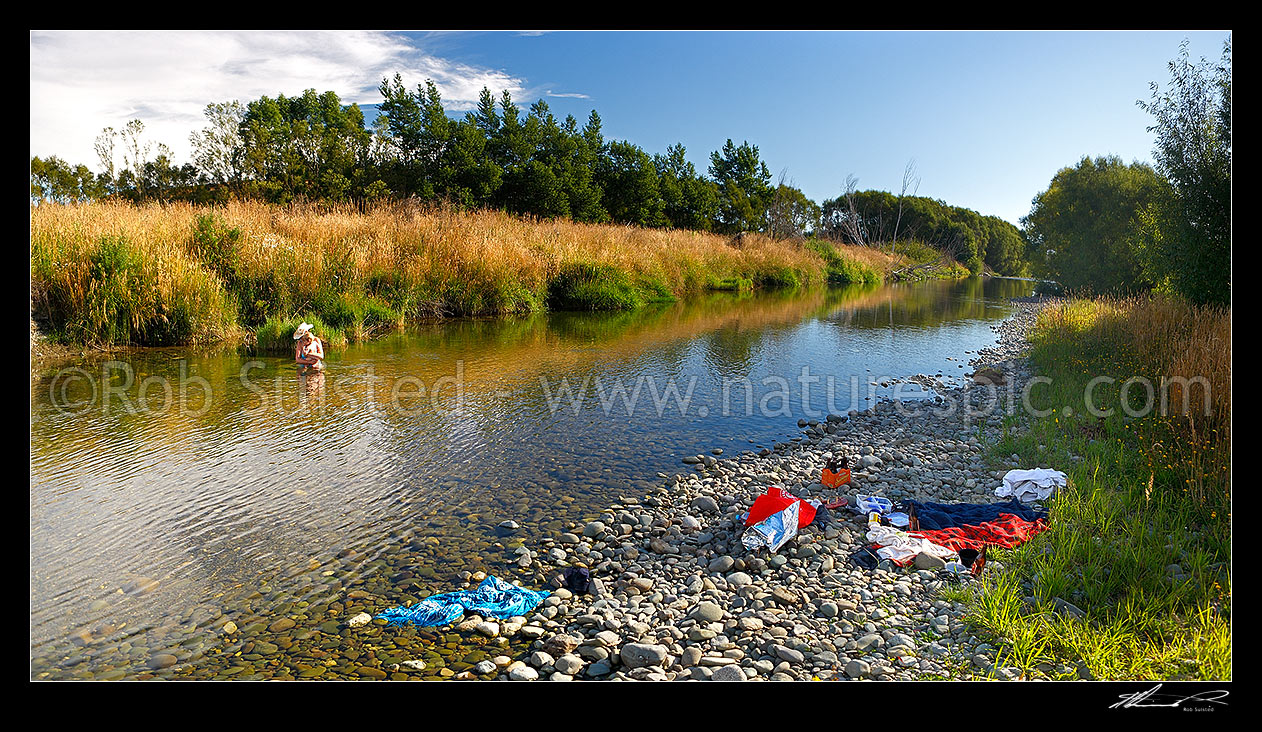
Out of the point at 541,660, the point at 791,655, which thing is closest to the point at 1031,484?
Result: the point at 791,655

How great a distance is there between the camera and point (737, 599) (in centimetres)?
399

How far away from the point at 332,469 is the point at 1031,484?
6119mm

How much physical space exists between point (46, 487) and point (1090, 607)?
7575 mm

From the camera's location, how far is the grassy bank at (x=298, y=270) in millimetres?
11281

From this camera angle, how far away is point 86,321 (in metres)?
11.2

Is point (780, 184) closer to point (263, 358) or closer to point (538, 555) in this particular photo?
point (263, 358)

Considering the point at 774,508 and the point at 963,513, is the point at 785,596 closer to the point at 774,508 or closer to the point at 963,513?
the point at 774,508

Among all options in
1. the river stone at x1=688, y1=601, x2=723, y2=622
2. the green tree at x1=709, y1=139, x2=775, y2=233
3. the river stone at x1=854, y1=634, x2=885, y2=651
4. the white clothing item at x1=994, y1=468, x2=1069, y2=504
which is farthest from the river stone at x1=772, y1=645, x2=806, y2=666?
the green tree at x1=709, y1=139, x2=775, y2=233

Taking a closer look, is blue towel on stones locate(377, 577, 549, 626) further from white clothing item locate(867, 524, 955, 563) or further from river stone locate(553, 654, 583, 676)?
white clothing item locate(867, 524, 955, 563)

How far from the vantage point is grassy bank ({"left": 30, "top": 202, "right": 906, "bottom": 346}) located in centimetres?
1128

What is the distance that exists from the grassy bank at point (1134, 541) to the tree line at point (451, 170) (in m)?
18.4

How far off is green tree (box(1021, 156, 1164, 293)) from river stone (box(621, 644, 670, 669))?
62.9ft

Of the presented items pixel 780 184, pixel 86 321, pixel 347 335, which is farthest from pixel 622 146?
pixel 86 321
